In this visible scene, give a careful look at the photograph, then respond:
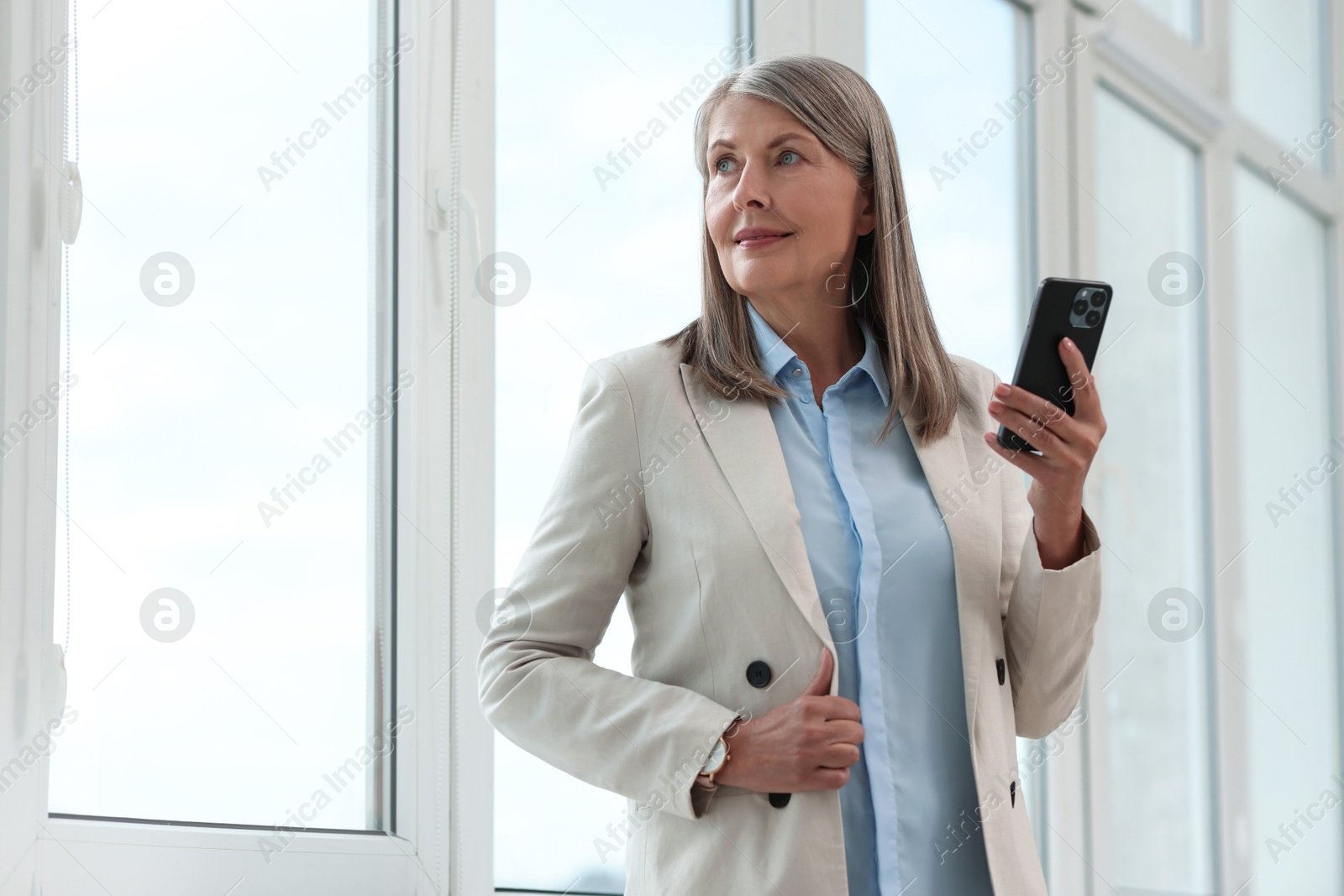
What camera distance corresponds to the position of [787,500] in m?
1.24

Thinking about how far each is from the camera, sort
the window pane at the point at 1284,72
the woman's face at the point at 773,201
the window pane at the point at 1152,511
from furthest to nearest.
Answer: the window pane at the point at 1284,72 < the window pane at the point at 1152,511 < the woman's face at the point at 773,201

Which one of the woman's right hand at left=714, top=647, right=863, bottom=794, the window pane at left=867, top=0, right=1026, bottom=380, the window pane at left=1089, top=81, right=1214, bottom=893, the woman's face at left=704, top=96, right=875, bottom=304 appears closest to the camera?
the woman's right hand at left=714, top=647, right=863, bottom=794

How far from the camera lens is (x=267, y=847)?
61.9 inches

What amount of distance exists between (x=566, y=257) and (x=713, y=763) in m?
1.04

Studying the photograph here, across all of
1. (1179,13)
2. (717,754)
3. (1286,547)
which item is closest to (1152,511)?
(1286,547)

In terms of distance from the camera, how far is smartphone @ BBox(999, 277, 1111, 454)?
1.24 meters

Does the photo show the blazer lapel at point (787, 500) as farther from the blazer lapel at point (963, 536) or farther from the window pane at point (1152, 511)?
the window pane at point (1152, 511)

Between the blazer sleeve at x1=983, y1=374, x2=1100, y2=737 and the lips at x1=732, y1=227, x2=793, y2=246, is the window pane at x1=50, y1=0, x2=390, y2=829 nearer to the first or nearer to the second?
the lips at x1=732, y1=227, x2=793, y2=246

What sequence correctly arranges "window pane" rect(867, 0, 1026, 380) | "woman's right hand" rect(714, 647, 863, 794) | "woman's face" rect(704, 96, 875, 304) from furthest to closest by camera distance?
"window pane" rect(867, 0, 1026, 380) → "woman's face" rect(704, 96, 875, 304) → "woman's right hand" rect(714, 647, 863, 794)

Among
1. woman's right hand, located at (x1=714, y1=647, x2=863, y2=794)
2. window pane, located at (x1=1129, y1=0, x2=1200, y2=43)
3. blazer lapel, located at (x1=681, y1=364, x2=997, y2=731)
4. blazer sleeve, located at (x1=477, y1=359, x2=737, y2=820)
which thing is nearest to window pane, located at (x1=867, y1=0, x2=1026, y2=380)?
window pane, located at (x1=1129, y1=0, x2=1200, y2=43)

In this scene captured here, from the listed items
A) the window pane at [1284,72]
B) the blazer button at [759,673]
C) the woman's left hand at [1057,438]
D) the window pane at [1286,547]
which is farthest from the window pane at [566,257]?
the window pane at [1284,72]

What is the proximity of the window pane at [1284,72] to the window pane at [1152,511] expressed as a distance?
0.38 m

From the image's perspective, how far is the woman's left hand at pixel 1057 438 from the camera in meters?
1.22

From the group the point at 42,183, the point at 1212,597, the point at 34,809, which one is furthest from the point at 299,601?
the point at 1212,597
